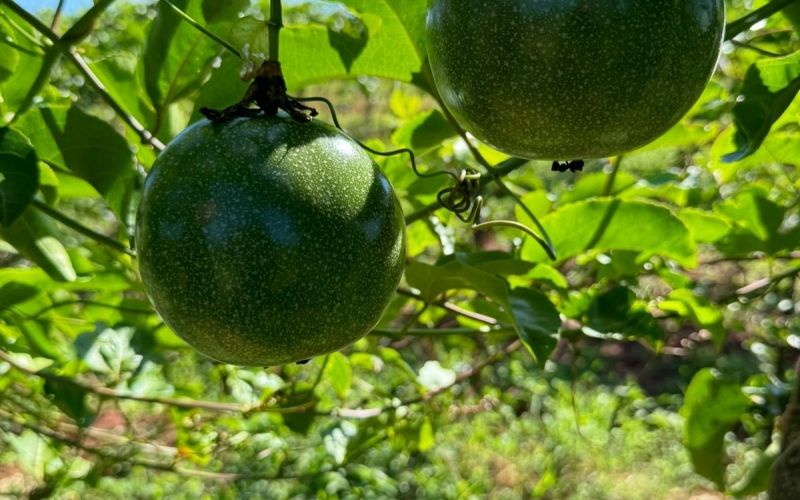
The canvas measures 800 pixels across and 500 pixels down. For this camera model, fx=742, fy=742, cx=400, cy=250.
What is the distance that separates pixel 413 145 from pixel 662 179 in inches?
21.9

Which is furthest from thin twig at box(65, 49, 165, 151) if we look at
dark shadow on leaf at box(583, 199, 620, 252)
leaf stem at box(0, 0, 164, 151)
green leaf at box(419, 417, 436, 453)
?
green leaf at box(419, 417, 436, 453)

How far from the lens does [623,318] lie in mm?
1333

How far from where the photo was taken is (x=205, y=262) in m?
0.81

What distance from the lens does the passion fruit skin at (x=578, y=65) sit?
27.8 inches

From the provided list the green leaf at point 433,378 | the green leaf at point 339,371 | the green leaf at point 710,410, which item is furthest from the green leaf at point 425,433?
the green leaf at point 710,410

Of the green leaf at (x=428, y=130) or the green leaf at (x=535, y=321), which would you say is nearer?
the green leaf at (x=535, y=321)

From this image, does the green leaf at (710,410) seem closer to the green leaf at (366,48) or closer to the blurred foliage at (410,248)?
the blurred foliage at (410,248)

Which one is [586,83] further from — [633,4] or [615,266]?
[615,266]

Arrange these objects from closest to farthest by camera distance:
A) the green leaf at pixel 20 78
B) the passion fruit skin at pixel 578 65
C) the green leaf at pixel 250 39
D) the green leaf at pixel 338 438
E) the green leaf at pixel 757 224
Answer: the passion fruit skin at pixel 578 65
the green leaf at pixel 250 39
the green leaf at pixel 20 78
the green leaf at pixel 757 224
the green leaf at pixel 338 438

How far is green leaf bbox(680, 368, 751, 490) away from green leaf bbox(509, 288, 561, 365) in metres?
0.73

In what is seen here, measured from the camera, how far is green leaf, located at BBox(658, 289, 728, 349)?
55.4 inches

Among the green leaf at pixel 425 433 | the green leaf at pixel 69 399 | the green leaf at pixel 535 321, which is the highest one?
the green leaf at pixel 535 321

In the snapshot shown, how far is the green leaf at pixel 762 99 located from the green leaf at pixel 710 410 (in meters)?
0.92

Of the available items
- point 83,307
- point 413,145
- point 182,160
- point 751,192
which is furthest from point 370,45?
point 83,307
